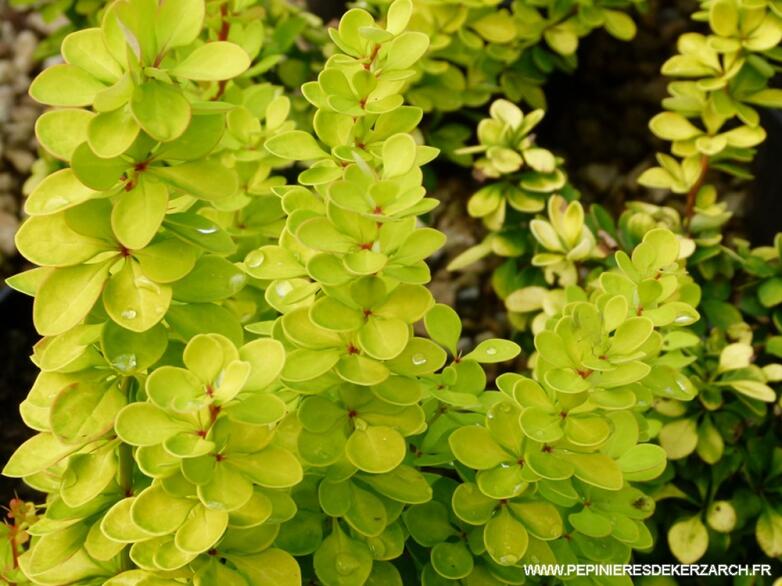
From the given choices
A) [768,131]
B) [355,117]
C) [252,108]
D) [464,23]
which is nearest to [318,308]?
[355,117]

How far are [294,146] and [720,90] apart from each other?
0.91 m

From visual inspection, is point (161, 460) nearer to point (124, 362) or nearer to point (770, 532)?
point (124, 362)

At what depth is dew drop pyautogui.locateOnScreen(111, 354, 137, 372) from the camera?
731 millimetres

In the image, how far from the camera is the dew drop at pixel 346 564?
0.80 metres

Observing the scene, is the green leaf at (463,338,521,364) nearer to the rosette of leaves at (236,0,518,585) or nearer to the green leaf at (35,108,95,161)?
the rosette of leaves at (236,0,518,585)

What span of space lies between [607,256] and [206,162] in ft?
2.80

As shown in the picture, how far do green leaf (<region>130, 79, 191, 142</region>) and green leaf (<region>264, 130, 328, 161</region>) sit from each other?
0.21 metres

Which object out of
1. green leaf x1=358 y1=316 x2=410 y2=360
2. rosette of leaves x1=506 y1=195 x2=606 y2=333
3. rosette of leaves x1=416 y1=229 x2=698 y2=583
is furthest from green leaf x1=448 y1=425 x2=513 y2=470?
rosette of leaves x1=506 y1=195 x2=606 y2=333

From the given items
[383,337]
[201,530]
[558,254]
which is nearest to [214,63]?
[383,337]

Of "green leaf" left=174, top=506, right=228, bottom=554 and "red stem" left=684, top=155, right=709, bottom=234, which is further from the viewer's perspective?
"red stem" left=684, top=155, right=709, bottom=234

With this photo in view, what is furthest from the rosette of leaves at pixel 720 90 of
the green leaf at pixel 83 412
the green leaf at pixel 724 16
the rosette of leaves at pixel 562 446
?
the green leaf at pixel 83 412

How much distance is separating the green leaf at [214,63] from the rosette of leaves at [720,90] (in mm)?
971

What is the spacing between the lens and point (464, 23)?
1.75m

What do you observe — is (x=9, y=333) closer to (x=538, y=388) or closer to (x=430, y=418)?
(x=430, y=418)
